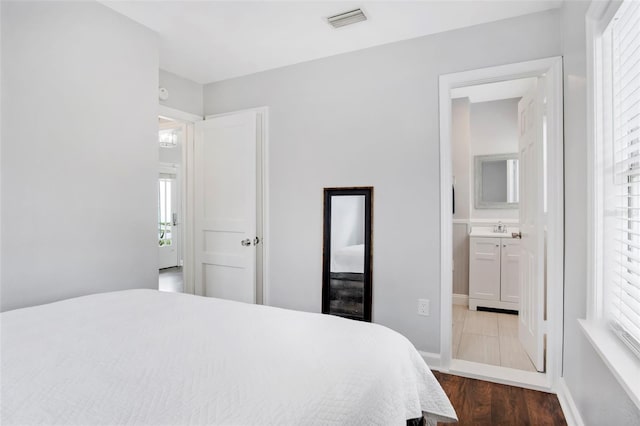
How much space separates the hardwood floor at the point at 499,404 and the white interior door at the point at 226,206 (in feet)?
6.02

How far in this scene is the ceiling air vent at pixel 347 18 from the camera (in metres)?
2.34

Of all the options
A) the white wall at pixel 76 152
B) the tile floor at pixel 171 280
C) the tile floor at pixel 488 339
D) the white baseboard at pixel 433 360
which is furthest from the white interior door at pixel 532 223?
the tile floor at pixel 171 280

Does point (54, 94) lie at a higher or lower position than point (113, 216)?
higher

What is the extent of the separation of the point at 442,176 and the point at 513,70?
2.68 feet

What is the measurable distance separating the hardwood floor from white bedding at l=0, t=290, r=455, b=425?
3.25ft

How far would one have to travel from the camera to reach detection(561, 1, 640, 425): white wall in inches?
62.2

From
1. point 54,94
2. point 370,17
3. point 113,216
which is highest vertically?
point 370,17

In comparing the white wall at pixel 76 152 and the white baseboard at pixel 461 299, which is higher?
the white wall at pixel 76 152

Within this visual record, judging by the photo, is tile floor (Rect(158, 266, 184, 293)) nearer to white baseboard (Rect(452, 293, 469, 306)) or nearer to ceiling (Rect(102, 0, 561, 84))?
ceiling (Rect(102, 0, 561, 84))

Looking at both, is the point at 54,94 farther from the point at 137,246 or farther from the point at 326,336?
the point at 326,336

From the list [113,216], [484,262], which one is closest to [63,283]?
[113,216]

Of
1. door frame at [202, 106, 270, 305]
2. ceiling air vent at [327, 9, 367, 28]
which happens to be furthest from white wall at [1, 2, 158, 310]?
ceiling air vent at [327, 9, 367, 28]

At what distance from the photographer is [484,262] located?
4055mm

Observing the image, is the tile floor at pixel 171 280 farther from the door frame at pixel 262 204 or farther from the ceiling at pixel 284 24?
the ceiling at pixel 284 24
